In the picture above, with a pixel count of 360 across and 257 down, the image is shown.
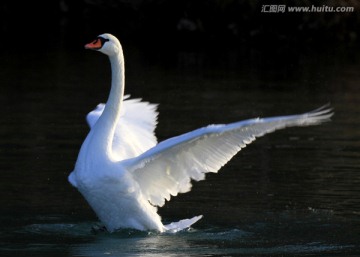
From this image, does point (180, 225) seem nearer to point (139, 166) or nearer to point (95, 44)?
point (139, 166)

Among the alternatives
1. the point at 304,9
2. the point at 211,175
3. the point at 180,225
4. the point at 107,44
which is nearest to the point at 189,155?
the point at 180,225

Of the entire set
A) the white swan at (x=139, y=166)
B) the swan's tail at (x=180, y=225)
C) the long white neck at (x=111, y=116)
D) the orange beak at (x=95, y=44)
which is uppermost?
the orange beak at (x=95, y=44)

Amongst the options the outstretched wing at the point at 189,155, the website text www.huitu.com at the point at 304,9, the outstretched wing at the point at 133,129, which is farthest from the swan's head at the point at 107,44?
the website text www.huitu.com at the point at 304,9

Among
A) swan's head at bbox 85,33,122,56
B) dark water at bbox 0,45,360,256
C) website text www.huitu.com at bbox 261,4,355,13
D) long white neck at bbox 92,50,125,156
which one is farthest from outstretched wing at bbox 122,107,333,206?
website text www.huitu.com at bbox 261,4,355,13

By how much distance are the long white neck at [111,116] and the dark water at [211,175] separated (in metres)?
0.90

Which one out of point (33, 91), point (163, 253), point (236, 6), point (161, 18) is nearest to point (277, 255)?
point (163, 253)

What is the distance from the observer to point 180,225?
423 inches

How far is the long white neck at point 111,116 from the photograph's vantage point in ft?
34.9

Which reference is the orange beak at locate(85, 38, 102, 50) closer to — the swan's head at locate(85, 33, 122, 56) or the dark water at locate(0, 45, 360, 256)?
the swan's head at locate(85, 33, 122, 56)

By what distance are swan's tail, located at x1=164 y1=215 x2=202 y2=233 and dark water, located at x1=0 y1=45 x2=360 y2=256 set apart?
10 cm

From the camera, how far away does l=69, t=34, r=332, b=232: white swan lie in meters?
10.3

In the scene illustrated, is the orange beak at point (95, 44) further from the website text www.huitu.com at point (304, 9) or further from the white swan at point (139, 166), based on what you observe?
the website text www.huitu.com at point (304, 9)

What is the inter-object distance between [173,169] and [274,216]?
1.31 m

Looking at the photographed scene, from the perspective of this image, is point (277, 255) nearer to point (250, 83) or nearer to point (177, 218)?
point (177, 218)
